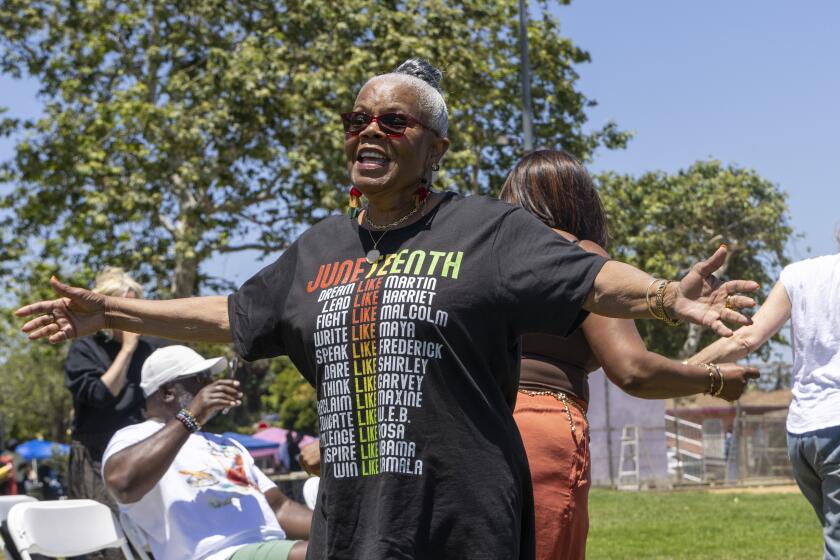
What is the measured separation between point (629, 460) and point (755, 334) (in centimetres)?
2050

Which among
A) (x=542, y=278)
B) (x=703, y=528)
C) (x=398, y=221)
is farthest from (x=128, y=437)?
(x=703, y=528)

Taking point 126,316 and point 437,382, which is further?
point 126,316

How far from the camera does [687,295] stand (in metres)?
2.40

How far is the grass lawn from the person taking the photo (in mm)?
9969

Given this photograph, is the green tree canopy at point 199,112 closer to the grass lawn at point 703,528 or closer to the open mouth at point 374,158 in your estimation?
the grass lawn at point 703,528

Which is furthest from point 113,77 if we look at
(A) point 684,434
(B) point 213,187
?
(A) point 684,434

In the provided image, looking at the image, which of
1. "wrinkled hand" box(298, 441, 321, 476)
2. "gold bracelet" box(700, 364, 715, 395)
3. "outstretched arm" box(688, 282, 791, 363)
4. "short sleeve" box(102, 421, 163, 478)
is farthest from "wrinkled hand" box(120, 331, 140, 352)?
"gold bracelet" box(700, 364, 715, 395)

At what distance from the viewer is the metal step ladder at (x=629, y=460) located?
2337 cm

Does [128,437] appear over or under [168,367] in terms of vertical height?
under

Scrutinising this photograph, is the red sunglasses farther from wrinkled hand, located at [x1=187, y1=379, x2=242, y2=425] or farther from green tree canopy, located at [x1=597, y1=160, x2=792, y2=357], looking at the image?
green tree canopy, located at [x1=597, y1=160, x2=792, y2=357]

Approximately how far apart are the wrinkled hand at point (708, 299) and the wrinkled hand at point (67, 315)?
1.57 meters

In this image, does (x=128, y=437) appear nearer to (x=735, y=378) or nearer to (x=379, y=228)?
(x=379, y=228)

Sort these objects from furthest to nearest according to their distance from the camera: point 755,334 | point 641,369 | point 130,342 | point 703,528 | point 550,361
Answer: point 703,528, point 130,342, point 755,334, point 550,361, point 641,369

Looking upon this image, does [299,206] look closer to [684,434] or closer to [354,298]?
[684,434]
